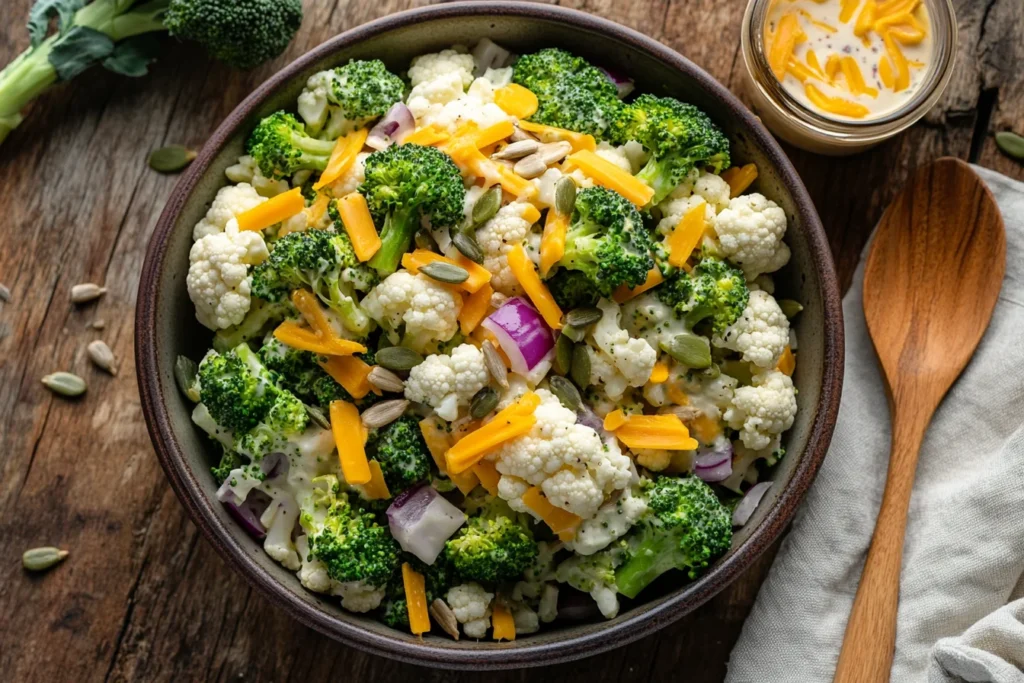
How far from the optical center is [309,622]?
2461mm

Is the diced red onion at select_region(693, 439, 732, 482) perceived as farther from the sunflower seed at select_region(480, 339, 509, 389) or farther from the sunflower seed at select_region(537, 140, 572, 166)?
the sunflower seed at select_region(537, 140, 572, 166)

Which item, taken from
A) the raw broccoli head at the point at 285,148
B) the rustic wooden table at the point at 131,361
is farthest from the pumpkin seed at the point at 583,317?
the rustic wooden table at the point at 131,361

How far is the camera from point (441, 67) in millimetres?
2689

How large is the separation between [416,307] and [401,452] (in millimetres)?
387

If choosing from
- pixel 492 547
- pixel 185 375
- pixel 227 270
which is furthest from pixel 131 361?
pixel 492 547

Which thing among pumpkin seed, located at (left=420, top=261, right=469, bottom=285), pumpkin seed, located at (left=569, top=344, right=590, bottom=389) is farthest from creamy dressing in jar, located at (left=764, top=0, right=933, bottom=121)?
pumpkin seed, located at (left=420, top=261, right=469, bottom=285)

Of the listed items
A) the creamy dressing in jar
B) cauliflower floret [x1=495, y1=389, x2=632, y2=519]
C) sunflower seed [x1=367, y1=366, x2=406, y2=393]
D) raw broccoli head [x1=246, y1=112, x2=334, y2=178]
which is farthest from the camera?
the creamy dressing in jar

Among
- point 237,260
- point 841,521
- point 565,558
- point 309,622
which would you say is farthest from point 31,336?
point 841,521

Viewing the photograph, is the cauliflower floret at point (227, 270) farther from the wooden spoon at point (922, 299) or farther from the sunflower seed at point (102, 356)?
the wooden spoon at point (922, 299)

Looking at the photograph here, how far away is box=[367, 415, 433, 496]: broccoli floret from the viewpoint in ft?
7.93

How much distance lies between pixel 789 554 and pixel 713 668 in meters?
0.45

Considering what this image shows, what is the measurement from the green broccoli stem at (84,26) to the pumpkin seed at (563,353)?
1.75 meters

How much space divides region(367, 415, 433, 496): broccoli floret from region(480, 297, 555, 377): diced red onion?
1.05 feet

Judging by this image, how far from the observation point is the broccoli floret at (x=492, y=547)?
7.91ft
